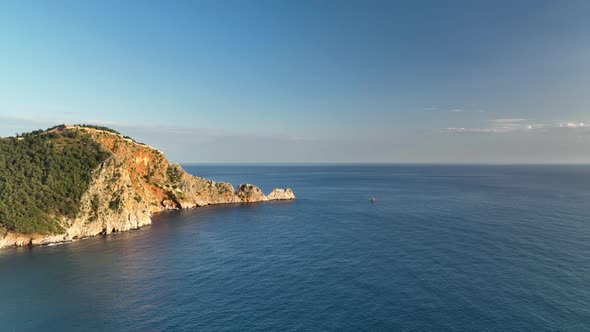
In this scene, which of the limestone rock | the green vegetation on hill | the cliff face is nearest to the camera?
the green vegetation on hill

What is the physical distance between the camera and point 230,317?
44.2 metres

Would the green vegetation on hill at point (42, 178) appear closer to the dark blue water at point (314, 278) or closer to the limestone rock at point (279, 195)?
the dark blue water at point (314, 278)

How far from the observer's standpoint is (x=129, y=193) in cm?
10181

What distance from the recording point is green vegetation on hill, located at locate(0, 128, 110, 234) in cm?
7831

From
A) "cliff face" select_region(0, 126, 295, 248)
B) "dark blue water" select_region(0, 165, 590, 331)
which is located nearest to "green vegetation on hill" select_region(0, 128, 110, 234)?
"cliff face" select_region(0, 126, 295, 248)

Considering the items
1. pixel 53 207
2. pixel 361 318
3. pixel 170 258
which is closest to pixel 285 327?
pixel 361 318

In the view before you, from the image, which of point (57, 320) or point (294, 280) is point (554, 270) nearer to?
point (294, 280)

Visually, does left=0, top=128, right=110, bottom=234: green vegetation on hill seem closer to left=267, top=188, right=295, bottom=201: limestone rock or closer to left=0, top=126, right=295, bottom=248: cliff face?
left=0, top=126, right=295, bottom=248: cliff face

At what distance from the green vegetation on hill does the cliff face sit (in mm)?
2745

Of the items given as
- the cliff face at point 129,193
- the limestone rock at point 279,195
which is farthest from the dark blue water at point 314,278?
the limestone rock at point 279,195

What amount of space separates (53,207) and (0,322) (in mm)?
49504

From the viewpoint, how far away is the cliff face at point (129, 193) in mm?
87938

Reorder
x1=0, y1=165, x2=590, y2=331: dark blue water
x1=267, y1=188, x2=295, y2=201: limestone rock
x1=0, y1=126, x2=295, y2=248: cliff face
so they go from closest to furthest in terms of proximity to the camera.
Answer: x1=0, y1=165, x2=590, y2=331: dark blue water
x1=0, y1=126, x2=295, y2=248: cliff face
x1=267, y1=188, x2=295, y2=201: limestone rock

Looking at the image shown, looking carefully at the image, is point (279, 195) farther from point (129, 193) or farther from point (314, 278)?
point (314, 278)
